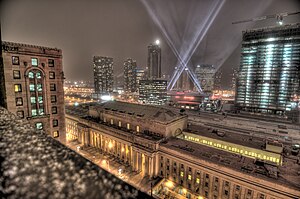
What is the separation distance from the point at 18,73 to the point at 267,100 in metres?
114

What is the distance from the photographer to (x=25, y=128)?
400 cm

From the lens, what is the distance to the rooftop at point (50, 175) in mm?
1935

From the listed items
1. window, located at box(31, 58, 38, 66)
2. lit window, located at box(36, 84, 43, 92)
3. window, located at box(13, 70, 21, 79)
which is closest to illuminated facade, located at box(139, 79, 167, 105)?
lit window, located at box(36, 84, 43, 92)

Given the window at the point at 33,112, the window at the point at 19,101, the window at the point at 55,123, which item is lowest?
the window at the point at 55,123

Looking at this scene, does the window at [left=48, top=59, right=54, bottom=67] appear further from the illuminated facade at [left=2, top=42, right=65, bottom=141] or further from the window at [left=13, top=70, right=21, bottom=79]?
the window at [left=13, top=70, right=21, bottom=79]

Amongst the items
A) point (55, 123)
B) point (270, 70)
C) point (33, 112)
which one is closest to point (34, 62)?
point (33, 112)

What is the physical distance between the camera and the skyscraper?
3130 inches

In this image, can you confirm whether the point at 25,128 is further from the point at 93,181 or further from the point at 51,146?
the point at 93,181

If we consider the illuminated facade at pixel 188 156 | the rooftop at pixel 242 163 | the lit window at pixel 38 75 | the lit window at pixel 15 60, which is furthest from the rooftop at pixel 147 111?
the lit window at pixel 15 60

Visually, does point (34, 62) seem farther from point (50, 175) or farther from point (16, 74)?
point (50, 175)

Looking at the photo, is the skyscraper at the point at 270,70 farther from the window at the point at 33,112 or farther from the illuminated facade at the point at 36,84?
the window at the point at 33,112

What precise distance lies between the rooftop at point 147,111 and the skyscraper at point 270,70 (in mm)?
69594

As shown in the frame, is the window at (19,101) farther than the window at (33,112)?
No

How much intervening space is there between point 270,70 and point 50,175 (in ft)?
372
